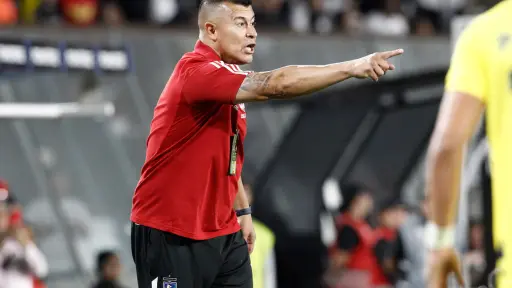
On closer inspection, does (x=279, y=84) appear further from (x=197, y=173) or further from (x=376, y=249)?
(x=376, y=249)

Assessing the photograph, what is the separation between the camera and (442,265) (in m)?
3.16

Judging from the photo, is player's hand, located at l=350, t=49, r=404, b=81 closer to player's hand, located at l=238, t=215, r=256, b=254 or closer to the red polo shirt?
the red polo shirt

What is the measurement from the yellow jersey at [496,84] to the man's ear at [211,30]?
211 cm

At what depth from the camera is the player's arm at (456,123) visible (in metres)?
3.08

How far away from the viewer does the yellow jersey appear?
10.0 feet

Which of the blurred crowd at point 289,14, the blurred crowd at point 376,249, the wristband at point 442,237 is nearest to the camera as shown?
the wristband at point 442,237

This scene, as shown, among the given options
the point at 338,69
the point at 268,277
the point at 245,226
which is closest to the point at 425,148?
the point at 268,277

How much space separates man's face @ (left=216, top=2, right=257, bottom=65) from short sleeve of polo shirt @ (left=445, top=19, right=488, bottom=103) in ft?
6.69

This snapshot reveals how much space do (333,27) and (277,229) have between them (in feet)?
13.5

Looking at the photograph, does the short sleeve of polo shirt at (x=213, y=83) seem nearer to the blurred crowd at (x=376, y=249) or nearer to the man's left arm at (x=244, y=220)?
the man's left arm at (x=244, y=220)

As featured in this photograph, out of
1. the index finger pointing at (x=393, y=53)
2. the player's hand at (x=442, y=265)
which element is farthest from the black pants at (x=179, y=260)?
the player's hand at (x=442, y=265)

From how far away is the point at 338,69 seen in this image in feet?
14.1

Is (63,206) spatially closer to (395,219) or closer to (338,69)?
(395,219)

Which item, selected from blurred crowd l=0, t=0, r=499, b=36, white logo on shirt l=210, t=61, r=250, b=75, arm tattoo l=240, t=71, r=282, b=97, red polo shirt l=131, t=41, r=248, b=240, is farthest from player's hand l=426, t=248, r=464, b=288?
blurred crowd l=0, t=0, r=499, b=36
